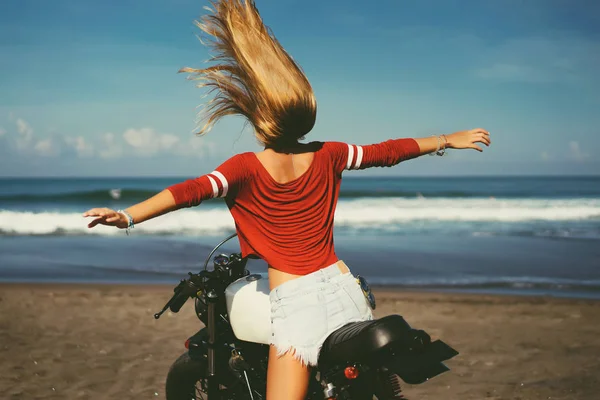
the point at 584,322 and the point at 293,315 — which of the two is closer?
the point at 293,315

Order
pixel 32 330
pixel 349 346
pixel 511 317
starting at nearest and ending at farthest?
pixel 349 346, pixel 32 330, pixel 511 317

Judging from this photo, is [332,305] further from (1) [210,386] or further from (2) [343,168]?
(1) [210,386]

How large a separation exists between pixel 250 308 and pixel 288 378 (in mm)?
398

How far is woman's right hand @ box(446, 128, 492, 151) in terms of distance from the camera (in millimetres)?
3043

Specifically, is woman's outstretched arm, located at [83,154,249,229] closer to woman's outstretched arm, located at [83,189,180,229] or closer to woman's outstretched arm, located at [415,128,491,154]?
woman's outstretched arm, located at [83,189,180,229]

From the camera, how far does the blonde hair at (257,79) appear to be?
256cm

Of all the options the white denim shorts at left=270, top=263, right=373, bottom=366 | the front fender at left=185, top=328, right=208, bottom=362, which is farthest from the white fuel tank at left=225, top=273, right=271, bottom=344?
the front fender at left=185, top=328, right=208, bottom=362

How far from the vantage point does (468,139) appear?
3.05m

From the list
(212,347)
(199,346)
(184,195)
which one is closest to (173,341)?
(199,346)

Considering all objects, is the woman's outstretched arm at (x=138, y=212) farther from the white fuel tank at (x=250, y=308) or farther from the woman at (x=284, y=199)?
the white fuel tank at (x=250, y=308)

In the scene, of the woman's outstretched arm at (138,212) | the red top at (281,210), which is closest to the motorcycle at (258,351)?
the red top at (281,210)

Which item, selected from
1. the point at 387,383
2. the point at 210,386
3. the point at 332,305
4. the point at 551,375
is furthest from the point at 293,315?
the point at 551,375

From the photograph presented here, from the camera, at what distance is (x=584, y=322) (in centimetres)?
775

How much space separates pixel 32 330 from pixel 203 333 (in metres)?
4.87
